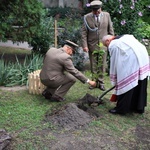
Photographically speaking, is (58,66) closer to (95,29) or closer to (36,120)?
(36,120)

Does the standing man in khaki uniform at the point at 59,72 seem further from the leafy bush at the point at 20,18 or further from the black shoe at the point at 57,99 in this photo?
the leafy bush at the point at 20,18

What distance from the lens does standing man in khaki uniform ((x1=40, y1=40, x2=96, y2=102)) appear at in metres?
5.41

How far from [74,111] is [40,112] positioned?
0.70m

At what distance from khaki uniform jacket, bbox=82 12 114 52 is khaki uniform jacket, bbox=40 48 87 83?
1.33 m

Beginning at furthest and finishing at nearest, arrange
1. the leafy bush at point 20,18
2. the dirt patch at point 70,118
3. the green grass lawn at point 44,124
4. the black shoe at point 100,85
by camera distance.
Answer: the leafy bush at point 20,18 < the black shoe at point 100,85 < the dirt patch at point 70,118 < the green grass lawn at point 44,124

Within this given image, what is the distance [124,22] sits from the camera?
8008 mm

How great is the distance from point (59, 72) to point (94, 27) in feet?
5.37

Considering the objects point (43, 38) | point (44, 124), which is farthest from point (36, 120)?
point (43, 38)

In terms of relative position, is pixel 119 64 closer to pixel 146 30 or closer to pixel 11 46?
pixel 11 46

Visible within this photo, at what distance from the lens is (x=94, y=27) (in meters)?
6.69

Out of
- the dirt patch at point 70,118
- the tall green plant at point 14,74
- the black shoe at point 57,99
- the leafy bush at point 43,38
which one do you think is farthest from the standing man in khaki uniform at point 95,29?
the leafy bush at point 43,38

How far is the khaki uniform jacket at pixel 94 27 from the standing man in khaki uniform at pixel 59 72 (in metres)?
1.25

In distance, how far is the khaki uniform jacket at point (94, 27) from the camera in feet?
21.9

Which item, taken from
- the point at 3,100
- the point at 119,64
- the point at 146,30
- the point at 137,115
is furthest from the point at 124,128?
the point at 146,30
